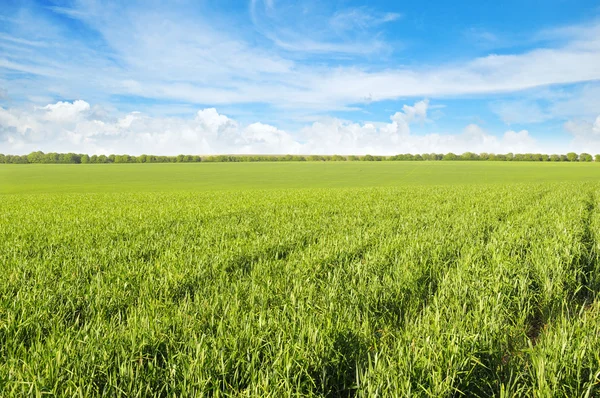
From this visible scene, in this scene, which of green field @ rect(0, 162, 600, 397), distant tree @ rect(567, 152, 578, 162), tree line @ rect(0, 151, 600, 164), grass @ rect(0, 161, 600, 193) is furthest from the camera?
distant tree @ rect(567, 152, 578, 162)

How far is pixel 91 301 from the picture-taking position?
4.43m

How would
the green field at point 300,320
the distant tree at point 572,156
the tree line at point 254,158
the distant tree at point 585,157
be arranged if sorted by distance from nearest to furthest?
the green field at point 300,320
the tree line at point 254,158
the distant tree at point 585,157
the distant tree at point 572,156

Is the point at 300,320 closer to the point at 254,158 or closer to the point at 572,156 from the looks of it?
the point at 254,158

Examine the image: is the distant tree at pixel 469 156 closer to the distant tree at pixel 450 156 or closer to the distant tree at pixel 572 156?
the distant tree at pixel 450 156

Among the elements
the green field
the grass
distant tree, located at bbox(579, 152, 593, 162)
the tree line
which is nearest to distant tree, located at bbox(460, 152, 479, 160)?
the tree line

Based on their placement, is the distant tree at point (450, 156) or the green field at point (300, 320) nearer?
the green field at point (300, 320)

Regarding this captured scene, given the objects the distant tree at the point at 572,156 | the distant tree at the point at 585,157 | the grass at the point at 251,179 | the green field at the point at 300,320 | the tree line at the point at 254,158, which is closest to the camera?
the green field at the point at 300,320

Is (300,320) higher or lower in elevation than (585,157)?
lower

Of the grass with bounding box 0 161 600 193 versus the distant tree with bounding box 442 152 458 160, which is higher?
the distant tree with bounding box 442 152 458 160

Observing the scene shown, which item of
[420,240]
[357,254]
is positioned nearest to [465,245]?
[420,240]

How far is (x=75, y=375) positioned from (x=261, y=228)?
794 cm

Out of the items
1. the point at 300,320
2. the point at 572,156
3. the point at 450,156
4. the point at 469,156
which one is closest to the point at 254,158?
the point at 450,156

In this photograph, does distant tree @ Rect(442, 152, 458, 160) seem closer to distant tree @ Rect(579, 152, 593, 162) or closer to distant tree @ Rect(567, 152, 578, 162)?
distant tree @ Rect(567, 152, 578, 162)

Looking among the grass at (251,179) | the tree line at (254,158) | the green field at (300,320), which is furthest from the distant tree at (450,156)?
the green field at (300,320)
